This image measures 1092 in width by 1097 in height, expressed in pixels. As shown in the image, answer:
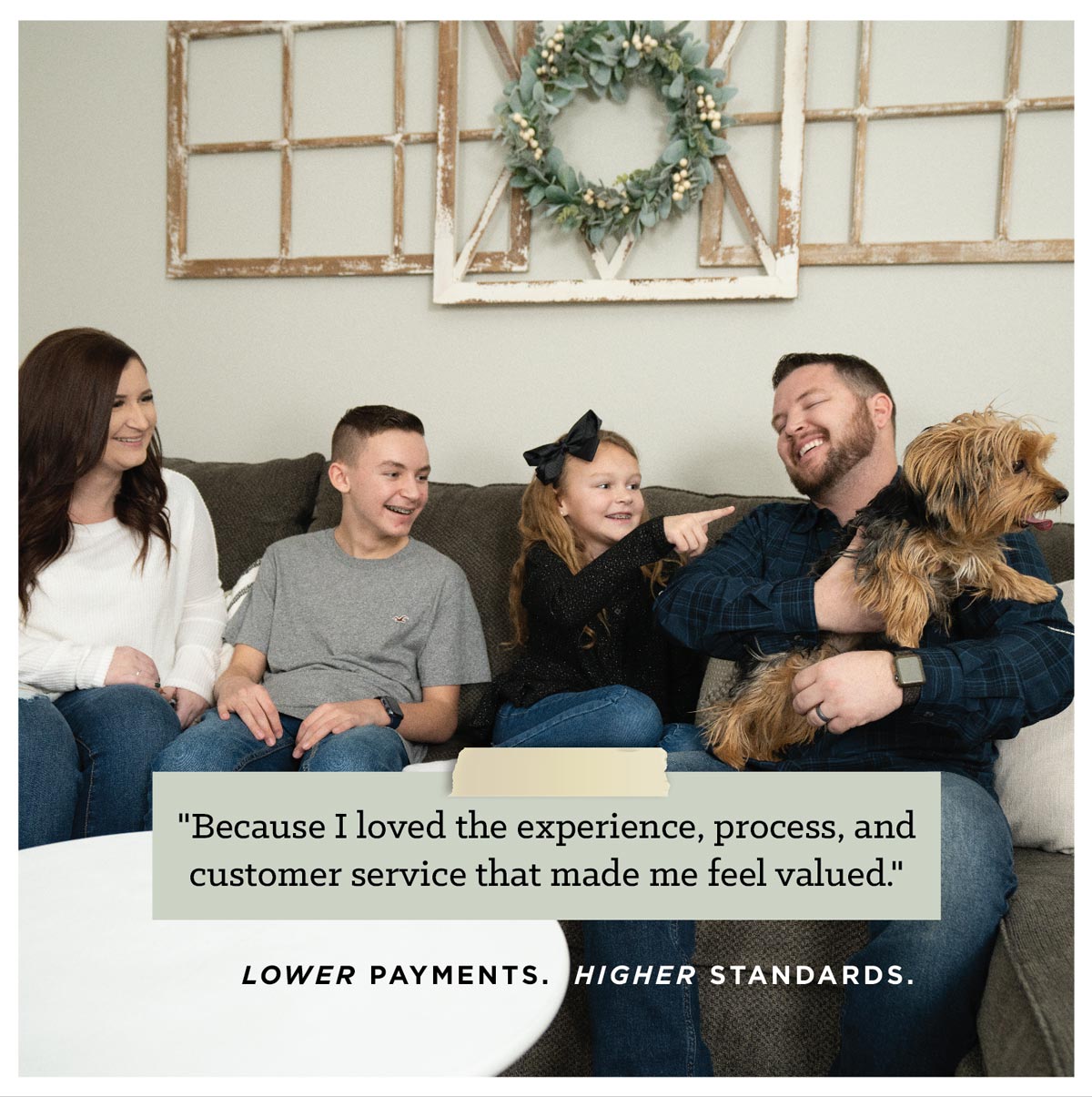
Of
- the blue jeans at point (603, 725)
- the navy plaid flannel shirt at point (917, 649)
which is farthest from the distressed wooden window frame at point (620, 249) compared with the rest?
the blue jeans at point (603, 725)

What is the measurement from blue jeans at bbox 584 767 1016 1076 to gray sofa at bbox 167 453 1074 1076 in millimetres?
34

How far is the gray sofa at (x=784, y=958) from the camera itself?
1.19 meters

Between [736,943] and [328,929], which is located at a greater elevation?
[328,929]

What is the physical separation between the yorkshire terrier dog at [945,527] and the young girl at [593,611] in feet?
0.91

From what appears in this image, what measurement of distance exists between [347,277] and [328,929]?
2.13m

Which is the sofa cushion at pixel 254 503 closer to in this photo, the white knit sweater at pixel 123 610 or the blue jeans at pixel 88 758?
the white knit sweater at pixel 123 610

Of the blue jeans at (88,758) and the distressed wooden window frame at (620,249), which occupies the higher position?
the distressed wooden window frame at (620,249)

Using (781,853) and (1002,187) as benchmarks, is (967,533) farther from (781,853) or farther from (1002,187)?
(1002,187)

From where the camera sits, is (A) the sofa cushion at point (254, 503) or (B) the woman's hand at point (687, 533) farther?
(A) the sofa cushion at point (254, 503)

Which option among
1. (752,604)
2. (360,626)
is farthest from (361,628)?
(752,604)

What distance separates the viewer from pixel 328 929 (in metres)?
1.09

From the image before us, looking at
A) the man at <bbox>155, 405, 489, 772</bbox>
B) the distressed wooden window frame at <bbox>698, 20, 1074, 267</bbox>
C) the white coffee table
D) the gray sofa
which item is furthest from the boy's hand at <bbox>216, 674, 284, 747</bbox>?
the distressed wooden window frame at <bbox>698, 20, 1074, 267</bbox>

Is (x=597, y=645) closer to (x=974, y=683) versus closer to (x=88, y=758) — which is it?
(x=974, y=683)
